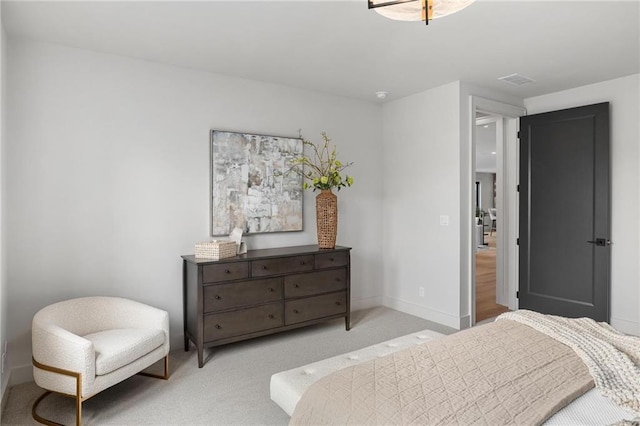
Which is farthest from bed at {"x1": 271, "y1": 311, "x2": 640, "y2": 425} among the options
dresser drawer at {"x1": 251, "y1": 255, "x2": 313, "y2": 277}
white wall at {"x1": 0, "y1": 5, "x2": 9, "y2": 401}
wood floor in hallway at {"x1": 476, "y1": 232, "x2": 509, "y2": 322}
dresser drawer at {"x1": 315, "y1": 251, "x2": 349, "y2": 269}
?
wood floor in hallway at {"x1": 476, "y1": 232, "x2": 509, "y2": 322}

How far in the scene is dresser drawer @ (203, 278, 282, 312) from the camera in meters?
3.24

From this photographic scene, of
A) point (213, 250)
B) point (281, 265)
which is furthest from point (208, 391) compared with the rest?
point (281, 265)

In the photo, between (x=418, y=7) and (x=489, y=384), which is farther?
(x=418, y=7)

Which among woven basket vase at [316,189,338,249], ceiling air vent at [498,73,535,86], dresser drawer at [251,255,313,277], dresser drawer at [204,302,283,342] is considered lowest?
dresser drawer at [204,302,283,342]

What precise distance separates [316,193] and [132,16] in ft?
8.05

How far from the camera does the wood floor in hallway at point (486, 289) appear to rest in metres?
4.73

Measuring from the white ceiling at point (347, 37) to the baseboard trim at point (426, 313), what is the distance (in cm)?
249

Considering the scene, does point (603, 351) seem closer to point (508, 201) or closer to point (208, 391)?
point (208, 391)

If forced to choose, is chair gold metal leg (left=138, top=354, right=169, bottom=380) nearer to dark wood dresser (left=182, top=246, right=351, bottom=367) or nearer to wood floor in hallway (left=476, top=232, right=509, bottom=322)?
dark wood dresser (left=182, top=246, right=351, bottom=367)

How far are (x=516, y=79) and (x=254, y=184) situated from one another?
2.84 metres

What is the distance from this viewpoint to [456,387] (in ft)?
5.10

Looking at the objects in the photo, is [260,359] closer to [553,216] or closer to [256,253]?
[256,253]

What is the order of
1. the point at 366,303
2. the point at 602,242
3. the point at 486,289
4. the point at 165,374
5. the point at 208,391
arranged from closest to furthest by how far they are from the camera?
1. the point at 208,391
2. the point at 165,374
3. the point at 602,242
4. the point at 366,303
5. the point at 486,289

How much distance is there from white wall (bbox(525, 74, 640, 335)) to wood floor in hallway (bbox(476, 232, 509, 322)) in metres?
1.20
